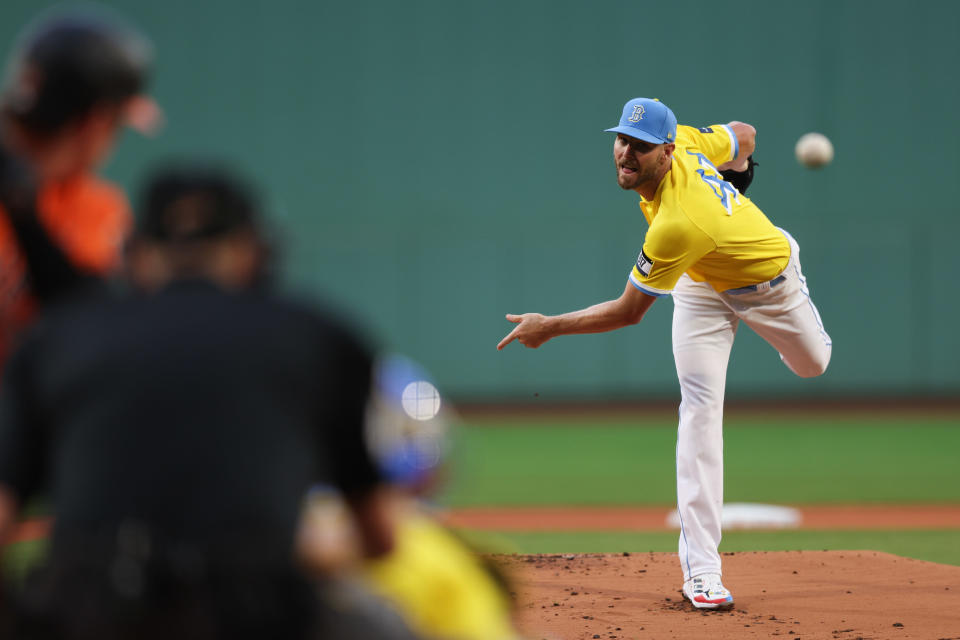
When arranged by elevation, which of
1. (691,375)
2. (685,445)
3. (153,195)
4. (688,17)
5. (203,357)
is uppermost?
(688,17)

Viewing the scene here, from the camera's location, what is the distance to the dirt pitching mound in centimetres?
512

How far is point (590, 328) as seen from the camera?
5.81 metres

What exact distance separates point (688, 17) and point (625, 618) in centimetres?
1663

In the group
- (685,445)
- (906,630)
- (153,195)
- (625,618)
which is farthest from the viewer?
(685,445)

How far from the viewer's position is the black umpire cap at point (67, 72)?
8.53ft

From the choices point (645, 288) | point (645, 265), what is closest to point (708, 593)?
point (645, 288)

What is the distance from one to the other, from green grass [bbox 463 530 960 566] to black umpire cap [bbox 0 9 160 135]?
5.14 metres

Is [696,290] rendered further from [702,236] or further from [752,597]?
[752,597]

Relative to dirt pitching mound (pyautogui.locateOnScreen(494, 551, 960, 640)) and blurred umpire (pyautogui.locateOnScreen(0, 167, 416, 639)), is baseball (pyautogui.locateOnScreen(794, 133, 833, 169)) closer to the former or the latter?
dirt pitching mound (pyautogui.locateOnScreen(494, 551, 960, 640))

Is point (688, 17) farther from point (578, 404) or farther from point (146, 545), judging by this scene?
point (146, 545)

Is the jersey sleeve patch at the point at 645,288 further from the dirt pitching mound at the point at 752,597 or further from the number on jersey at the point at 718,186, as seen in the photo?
the dirt pitching mound at the point at 752,597

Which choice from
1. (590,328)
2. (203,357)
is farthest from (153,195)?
(590,328)

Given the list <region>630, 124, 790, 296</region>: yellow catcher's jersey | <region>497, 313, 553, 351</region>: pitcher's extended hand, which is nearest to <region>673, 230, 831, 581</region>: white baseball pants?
<region>630, 124, 790, 296</region>: yellow catcher's jersey

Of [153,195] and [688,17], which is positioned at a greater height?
[688,17]
